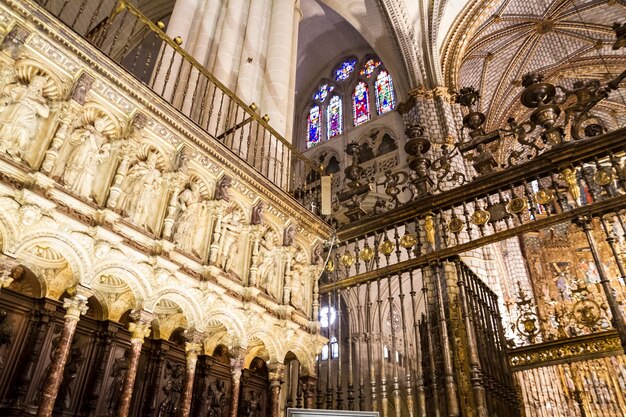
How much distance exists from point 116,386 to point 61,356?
4.96 feet

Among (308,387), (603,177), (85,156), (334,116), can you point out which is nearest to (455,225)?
(603,177)

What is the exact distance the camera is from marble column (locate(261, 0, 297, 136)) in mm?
8992

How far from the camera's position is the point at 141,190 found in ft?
14.9

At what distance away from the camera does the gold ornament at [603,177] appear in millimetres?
4902

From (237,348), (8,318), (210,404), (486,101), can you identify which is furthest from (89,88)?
(486,101)

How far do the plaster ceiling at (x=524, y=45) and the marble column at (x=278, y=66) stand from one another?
7391 millimetres

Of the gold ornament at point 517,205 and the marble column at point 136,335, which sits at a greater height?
the gold ornament at point 517,205

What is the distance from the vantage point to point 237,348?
486 centimetres

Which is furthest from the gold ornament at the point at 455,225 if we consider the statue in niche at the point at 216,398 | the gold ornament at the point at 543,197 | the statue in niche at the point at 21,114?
the statue in niche at the point at 21,114

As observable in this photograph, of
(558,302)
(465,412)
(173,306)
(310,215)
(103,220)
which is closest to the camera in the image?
(103,220)

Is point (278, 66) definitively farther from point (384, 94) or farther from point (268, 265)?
point (384, 94)

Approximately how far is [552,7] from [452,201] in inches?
654

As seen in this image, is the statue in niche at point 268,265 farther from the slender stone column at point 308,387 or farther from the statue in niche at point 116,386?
the statue in niche at point 116,386

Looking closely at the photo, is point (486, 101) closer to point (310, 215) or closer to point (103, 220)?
point (310, 215)
